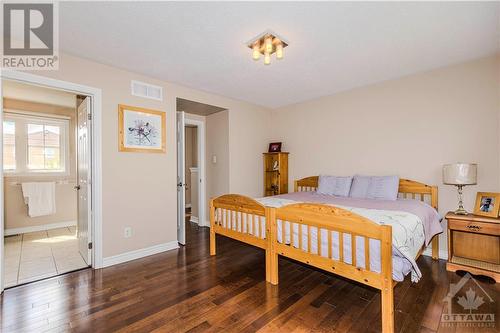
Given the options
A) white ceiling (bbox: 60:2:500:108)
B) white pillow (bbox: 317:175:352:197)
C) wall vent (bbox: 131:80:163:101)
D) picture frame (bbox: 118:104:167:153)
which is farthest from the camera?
white pillow (bbox: 317:175:352:197)

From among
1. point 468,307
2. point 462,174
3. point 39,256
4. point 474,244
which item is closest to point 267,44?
point 462,174

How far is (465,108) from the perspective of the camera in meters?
2.89

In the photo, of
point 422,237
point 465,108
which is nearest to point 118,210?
point 422,237

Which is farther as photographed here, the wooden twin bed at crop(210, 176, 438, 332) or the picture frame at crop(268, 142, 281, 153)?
the picture frame at crop(268, 142, 281, 153)

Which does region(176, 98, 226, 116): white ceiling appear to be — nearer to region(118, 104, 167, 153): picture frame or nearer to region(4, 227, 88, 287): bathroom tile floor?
region(118, 104, 167, 153): picture frame

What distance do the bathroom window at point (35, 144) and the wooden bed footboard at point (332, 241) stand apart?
4.70m

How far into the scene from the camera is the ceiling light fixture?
2.24 meters

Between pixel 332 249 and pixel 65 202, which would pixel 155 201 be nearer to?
pixel 332 249

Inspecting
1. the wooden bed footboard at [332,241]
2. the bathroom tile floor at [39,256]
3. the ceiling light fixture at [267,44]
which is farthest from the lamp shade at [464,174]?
the bathroom tile floor at [39,256]

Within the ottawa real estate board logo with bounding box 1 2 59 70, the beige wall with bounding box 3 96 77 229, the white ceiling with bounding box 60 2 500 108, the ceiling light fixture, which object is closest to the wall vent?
the white ceiling with bounding box 60 2 500 108

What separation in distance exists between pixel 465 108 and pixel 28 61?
4969 millimetres

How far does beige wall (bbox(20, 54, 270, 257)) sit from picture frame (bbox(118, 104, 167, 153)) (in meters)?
0.06

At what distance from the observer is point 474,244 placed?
2656 mm

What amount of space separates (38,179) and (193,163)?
3067 mm
